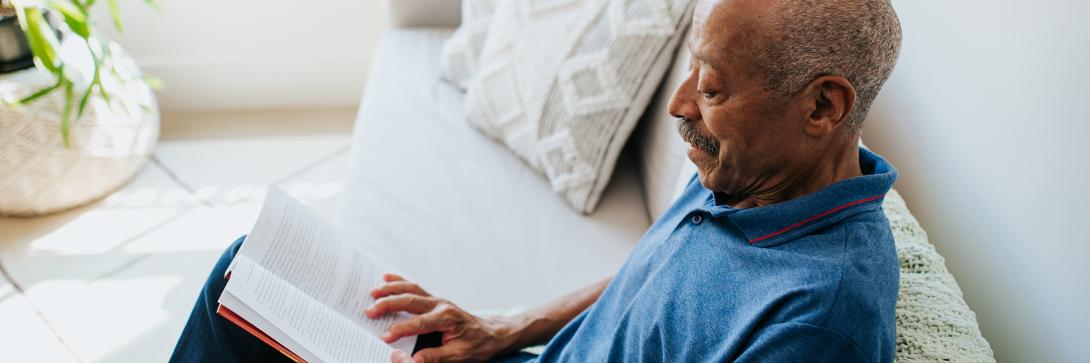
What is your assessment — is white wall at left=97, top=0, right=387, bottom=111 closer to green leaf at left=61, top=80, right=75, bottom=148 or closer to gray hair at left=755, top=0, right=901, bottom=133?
green leaf at left=61, top=80, right=75, bottom=148

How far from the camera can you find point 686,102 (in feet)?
2.90

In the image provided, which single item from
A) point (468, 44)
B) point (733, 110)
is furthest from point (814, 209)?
point (468, 44)

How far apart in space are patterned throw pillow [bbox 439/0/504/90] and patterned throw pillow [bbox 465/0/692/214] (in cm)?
15

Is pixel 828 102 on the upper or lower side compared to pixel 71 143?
upper

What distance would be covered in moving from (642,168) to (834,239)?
0.85m

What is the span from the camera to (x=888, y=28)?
750 mm

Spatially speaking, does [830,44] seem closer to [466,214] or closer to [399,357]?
[399,357]

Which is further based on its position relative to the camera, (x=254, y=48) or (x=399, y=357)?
(x=254, y=48)

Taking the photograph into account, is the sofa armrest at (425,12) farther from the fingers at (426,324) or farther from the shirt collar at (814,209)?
the shirt collar at (814,209)

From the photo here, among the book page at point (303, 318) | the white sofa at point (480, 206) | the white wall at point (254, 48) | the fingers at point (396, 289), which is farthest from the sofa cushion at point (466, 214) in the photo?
the white wall at point (254, 48)

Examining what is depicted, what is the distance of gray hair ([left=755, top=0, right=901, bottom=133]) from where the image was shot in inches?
28.9

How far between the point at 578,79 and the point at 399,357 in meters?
0.69

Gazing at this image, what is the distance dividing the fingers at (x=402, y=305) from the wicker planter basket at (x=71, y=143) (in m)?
1.14

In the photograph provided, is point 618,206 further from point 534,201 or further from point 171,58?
point 171,58
